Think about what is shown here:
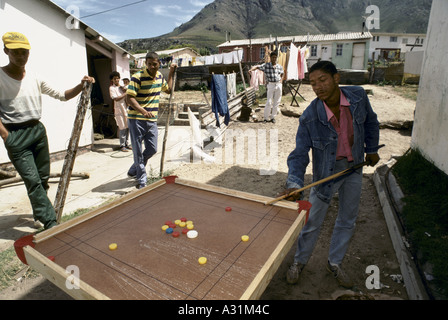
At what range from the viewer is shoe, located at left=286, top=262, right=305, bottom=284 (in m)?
2.57

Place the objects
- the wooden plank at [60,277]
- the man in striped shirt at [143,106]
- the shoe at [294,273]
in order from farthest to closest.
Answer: the man in striped shirt at [143,106], the shoe at [294,273], the wooden plank at [60,277]

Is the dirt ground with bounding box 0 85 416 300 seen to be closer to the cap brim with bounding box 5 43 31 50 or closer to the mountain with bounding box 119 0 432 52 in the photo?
the cap brim with bounding box 5 43 31 50

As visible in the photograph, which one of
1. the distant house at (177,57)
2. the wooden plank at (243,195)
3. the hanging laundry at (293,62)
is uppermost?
the distant house at (177,57)

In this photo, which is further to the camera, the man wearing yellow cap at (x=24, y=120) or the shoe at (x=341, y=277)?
the man wearing yellow cap at (x=24, y=120)

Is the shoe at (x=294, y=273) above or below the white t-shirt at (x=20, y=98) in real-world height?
below

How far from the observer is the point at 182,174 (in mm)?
5621

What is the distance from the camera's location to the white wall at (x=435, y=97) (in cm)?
377

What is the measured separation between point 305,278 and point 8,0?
710cm

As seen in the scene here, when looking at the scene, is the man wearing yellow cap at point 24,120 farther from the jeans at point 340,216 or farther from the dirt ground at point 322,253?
the jeans at point 340,216

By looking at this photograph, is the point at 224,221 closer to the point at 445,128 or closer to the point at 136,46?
the point at 445,128

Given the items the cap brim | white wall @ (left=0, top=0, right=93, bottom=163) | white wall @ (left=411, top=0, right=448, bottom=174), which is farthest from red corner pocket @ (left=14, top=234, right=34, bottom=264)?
white wall @ (left=0, top=0, right=93, bottom=163)

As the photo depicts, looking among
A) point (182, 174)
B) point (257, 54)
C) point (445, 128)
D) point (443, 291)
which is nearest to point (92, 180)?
point (182, 174)

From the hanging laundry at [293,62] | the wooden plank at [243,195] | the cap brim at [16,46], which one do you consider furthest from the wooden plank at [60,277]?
the hanging laundry at [293,62]

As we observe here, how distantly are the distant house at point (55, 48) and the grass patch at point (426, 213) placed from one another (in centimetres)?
696
